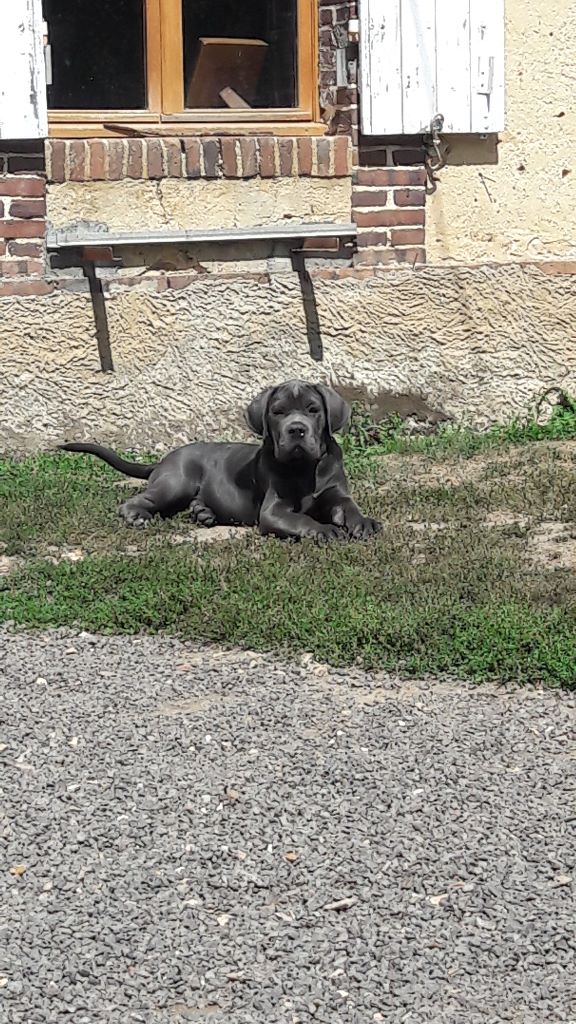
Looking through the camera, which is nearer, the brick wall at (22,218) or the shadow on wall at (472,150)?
the brick wall at (22,218)

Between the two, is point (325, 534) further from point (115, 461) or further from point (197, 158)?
point (197, 158)

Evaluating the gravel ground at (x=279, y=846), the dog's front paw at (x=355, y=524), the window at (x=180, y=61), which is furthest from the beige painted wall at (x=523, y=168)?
the gravel ground at (x=279, y=846)

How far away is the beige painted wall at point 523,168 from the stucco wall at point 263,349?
20 cm

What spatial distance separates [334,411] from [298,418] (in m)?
0.23

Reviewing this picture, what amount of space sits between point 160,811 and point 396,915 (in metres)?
0.76

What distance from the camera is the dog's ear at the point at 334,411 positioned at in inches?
262

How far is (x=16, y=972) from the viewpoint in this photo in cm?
320

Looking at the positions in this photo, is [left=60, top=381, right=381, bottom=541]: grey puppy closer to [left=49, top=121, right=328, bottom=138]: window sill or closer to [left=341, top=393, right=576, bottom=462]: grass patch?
[left=341, top=393, right=576, bottom=462]: grass patch

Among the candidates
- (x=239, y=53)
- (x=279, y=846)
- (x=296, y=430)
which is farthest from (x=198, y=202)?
(x=279, y=846)

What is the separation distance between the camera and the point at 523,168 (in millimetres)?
8414

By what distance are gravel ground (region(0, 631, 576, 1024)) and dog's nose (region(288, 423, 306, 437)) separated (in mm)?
1650

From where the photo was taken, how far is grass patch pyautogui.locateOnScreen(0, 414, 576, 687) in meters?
4.97

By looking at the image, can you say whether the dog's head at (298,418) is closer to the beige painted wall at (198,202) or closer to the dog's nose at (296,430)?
the dog's nose at (296,430)

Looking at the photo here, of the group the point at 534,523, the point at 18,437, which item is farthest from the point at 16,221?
the point at 534,523
